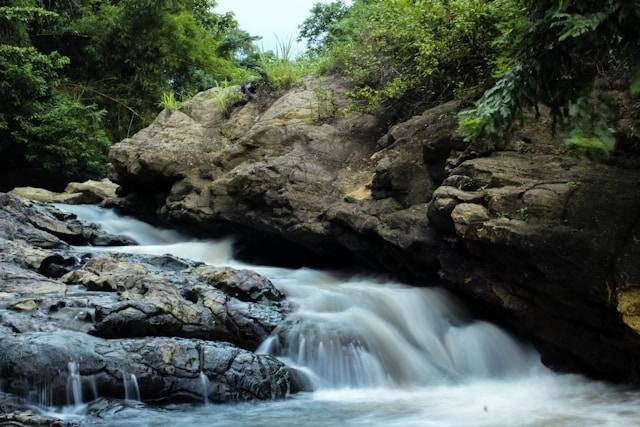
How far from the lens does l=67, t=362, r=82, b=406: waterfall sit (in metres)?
5.00

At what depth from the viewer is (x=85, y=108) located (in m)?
17.6

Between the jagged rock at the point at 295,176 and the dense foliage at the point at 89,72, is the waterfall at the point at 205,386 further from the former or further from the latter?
the dense foliage at the point at 89,72

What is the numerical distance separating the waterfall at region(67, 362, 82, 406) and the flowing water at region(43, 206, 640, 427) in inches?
0.7

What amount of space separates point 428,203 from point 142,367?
439cm

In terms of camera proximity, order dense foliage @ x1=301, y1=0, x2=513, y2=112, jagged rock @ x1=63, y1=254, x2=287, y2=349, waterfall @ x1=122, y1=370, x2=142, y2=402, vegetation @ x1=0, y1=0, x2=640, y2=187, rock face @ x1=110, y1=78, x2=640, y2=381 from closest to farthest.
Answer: vegetation @ x1=0, y1=0, x2=640, y2=187
waterfall @ x1=122, y1=370, x2=142, y2=402
rock face @ x1=110, y1=78, x2=640, y2=381
jagged rock @ x1=63, y1=254, x2=287, y2=349
dense foliage @ x1=301, y1=0, x2=513, y2=112

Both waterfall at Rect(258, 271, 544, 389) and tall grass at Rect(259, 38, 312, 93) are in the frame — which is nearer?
waterfall at Rect(258, 271, 544, 389)

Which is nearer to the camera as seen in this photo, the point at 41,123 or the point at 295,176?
the point at 295,176

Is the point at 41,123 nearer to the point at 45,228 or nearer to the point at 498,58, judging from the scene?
the point at 45,228

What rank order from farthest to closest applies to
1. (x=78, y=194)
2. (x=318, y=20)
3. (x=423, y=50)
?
(x=318, y=20)
(x=78, y=194)
(x=423, y=50)

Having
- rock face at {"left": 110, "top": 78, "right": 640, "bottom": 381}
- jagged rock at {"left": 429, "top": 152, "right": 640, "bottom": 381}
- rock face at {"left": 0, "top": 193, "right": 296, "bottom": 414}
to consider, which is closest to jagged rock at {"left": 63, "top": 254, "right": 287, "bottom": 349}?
rock face at {"left": 0, "top": 193, "right": 296, "bottom": 414}

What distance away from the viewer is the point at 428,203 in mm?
8117

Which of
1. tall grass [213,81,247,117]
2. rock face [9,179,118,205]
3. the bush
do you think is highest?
the bush

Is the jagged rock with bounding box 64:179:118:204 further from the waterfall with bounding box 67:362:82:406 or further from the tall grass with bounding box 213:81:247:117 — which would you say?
the waterfall with bounding box 67:362:82:406

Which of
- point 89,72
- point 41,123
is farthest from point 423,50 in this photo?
point 89,72
